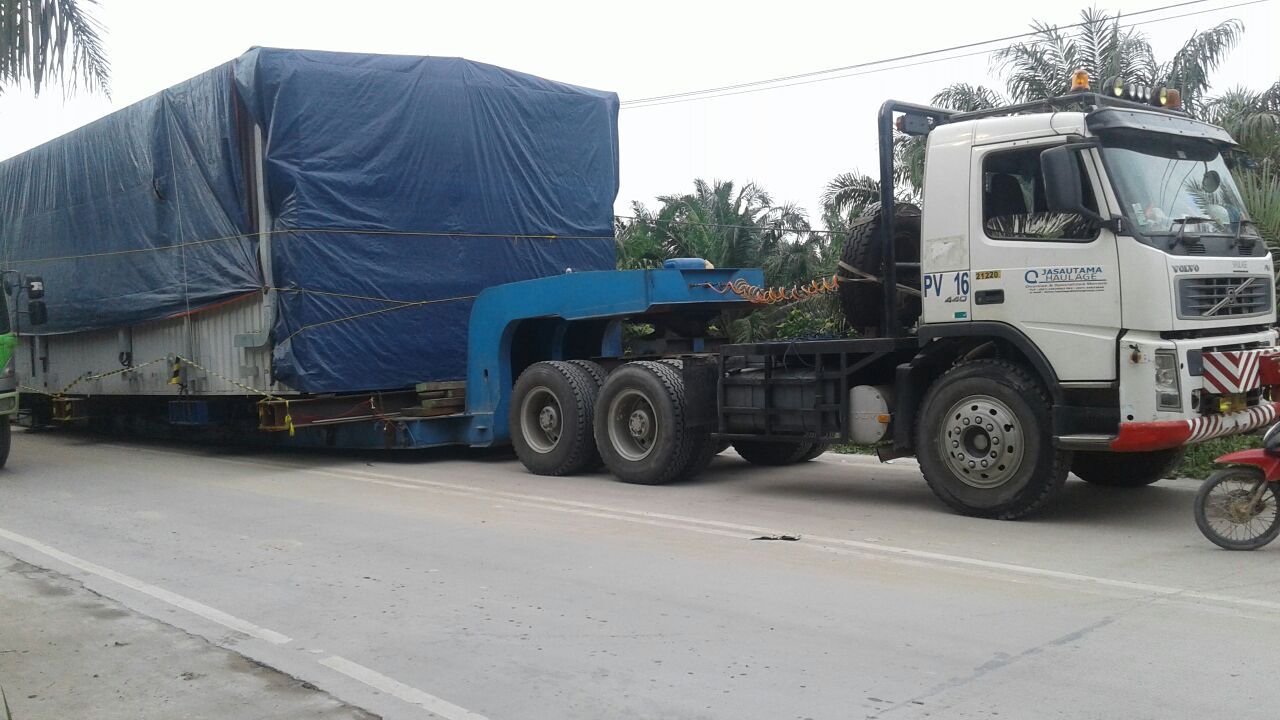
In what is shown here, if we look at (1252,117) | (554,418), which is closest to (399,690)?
(554,418)

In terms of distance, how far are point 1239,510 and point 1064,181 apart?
7.96 feet

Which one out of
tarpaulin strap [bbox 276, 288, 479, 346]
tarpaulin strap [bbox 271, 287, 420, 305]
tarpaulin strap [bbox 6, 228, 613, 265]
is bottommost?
tarpaulin strap [bbox 276, 288, 479, 346]

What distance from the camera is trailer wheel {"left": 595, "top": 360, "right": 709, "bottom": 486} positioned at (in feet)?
35.1

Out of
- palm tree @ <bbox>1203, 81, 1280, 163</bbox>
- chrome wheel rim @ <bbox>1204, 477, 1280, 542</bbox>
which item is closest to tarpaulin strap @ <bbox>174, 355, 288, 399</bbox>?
chrome wheel rim @ <bbox>1204, 477, 1280, 542</bbox>

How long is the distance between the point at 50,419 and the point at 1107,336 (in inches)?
687

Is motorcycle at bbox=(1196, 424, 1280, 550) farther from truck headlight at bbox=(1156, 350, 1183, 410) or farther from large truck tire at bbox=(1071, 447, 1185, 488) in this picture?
large truck tire at bbox=(1071, 447, 1185, 488)

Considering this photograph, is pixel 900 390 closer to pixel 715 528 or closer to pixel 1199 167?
pixel 715 528

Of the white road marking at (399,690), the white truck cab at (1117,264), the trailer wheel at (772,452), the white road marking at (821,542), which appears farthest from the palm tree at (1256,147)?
the white road marking at (399,690)

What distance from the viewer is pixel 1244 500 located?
7.18m

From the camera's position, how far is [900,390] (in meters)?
9.07

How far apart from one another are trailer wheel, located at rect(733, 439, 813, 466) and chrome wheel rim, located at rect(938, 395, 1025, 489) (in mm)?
3326

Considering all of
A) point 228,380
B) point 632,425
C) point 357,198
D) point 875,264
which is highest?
point 357,198

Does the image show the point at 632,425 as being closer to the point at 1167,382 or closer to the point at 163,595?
the point at 1167,382

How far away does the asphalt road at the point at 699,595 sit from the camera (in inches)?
188
